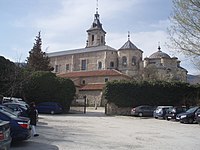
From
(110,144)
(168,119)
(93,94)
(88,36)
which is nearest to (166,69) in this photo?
(93,94)

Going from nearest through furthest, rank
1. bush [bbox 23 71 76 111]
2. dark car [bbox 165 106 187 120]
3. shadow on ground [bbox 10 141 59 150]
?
shadow on ground [bbox 10 141 59 150] → dark car [bbox 165 106 187 120] → bush [bbox 23 71 76 111]

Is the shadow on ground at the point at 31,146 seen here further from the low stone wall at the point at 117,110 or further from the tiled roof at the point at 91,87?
the tiled roof at the point at 91,87

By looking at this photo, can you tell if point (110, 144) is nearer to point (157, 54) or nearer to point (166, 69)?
point (166, 69)

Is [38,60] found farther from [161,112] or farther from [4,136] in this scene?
[4,136]

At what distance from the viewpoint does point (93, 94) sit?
63.3 meters

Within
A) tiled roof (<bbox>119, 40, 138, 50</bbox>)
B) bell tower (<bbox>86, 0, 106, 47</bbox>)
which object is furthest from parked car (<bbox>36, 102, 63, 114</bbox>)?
bell tower (<bbox>86, 0, 106, 47</bbox>)

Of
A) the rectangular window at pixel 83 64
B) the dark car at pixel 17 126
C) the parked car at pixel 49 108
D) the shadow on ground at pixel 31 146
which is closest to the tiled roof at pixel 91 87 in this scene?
the parked car at pixel 49 108

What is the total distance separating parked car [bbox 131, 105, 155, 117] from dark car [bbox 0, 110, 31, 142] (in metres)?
27.6

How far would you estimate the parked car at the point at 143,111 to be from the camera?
38.2 m

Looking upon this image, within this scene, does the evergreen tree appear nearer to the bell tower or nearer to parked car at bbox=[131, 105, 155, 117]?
parked car at bbox=[131, 105, 155, 117]

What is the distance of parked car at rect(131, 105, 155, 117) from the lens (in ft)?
125

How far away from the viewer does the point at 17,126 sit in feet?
37.1

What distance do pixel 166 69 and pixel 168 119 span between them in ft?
174

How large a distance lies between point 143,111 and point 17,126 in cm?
2843
